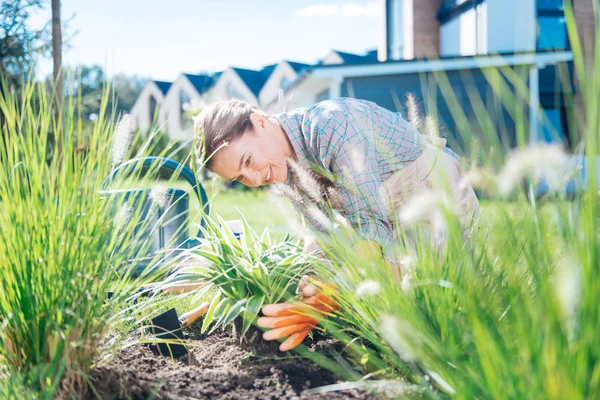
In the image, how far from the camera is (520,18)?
13883mm

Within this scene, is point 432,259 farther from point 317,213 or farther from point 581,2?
point 581,2

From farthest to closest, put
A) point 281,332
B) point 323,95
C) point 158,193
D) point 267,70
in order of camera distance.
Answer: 1. point 267,70
2. point 323,95
3. point 281,332
4. point 158,193

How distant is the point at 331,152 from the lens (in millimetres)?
2477

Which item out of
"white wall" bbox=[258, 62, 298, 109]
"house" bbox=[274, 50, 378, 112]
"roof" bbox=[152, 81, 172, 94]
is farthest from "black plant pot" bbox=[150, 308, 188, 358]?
"roof" bbox=[152, 81, 172, 94]

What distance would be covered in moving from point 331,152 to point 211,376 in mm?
1037

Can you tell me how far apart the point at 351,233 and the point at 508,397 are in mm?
980

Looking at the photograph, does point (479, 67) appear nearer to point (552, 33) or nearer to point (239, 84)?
point (552, 33)

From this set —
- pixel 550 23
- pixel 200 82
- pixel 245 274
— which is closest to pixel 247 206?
pixel 550 23

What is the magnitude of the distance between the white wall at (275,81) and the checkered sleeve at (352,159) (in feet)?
100

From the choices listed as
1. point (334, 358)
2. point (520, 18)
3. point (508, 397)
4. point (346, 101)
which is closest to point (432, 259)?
point (334, 358)

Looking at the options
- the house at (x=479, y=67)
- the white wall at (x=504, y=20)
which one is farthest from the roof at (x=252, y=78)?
the white wall at (x=504, y=20)

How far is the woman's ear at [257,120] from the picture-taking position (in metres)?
2.53

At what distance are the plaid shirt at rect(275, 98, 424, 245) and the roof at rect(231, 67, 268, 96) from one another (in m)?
33.1

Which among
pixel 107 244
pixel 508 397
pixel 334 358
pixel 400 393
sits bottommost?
pixel 334 358
